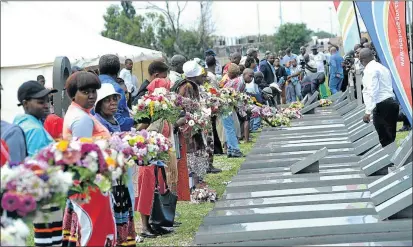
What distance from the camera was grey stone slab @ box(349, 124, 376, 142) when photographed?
42.1ft

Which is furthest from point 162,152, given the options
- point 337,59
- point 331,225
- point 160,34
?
point 160,34

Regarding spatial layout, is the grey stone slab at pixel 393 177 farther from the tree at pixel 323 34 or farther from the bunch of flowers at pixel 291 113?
the tree at pixel 323 34

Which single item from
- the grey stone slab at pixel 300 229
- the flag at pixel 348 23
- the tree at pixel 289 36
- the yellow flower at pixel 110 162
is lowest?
the grey stone slab at pixel 300 229

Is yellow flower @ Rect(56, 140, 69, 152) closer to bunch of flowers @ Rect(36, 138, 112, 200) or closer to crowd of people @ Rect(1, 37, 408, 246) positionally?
bunch of flowers @ Rect(36, 138, 112, 200)

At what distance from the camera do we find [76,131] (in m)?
5.96

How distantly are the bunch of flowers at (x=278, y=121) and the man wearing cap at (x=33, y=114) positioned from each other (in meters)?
11.5

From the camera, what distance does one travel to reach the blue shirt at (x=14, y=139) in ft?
17.5

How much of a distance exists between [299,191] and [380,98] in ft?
9.70

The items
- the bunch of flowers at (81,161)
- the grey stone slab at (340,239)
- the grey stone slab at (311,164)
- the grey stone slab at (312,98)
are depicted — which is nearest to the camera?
the bunch of flowers at (81,161)

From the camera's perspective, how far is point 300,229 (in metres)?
6.52

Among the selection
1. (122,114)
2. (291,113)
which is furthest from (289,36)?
(122,114)

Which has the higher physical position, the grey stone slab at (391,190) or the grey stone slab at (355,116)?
the grey stone slab at (355,116)

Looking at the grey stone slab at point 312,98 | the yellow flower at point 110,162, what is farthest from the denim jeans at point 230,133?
the yellow flower at point 110,162

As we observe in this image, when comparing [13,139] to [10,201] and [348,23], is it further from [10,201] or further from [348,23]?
[348,23]
